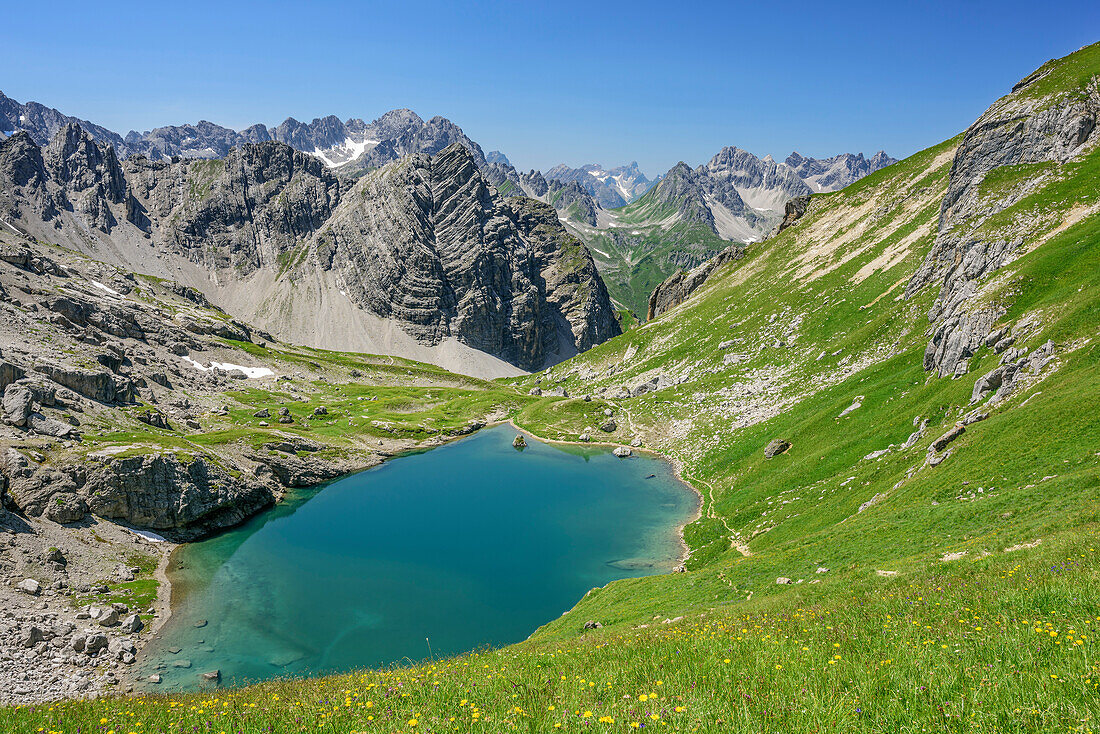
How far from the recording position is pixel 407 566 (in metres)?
58.7

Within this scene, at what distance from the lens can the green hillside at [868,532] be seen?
26.5 feet

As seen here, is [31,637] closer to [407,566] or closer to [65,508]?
[65,508]

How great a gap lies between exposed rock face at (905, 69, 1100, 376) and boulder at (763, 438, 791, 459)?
1667 centimetres

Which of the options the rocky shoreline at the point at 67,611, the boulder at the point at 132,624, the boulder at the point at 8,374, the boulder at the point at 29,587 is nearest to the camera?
the rocky shoreline at the point at 67,611

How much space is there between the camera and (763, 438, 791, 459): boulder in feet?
203

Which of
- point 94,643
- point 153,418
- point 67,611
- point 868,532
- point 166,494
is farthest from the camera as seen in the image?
point 153,418

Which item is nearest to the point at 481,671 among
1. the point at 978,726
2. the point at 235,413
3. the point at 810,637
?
the point at 810,637

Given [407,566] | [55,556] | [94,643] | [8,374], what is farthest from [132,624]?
[8,374]

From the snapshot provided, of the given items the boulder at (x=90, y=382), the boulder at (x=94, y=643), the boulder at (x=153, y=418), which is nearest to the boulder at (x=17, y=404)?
the boulder at (x=90, y=382)

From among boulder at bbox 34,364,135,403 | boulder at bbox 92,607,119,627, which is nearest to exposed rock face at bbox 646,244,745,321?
boulder at bbox 34,364,135,403

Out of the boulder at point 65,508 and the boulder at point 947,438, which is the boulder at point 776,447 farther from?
the boulder at point 65,508

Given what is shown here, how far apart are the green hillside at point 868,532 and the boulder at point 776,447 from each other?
1.53 m

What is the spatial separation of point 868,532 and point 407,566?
46.2m

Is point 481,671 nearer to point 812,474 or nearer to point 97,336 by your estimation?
point 812,474
